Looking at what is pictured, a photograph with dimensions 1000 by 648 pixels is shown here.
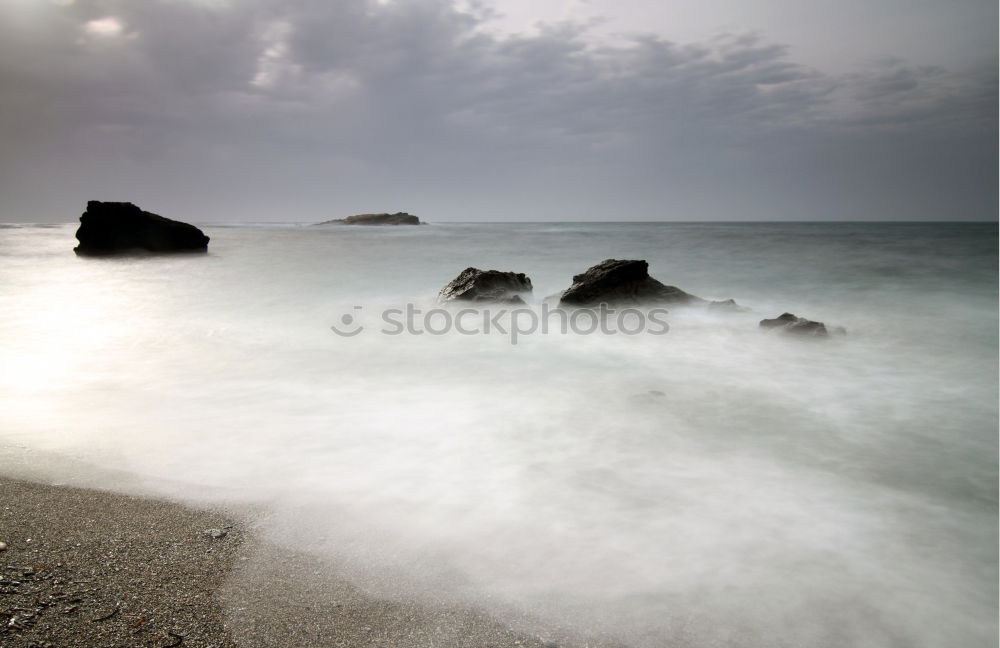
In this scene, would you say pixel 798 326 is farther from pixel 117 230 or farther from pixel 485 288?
pixel 117 230

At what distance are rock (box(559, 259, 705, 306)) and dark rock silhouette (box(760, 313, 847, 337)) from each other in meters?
1.79

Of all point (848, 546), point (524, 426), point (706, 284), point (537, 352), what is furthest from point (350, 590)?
point (706, 284)

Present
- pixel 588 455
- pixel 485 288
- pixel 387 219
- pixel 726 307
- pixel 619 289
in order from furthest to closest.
Result: pixel 387 219 < pixel 485 288 < pixel 619 289 < pixel 726 307 < pixel 588 455

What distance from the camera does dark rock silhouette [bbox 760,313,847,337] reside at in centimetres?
727

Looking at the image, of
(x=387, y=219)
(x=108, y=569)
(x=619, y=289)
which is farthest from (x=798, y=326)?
(x=387, y=219)

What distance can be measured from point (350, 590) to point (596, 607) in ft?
3.34

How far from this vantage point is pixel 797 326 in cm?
738

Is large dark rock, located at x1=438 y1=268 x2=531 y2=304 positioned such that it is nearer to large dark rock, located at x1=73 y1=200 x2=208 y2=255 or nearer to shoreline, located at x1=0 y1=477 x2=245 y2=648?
shoreline, located at x1=0 y1=477 x2=245 y2=648

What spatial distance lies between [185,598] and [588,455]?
8.04 feet

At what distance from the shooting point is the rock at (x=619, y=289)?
902 centimetres

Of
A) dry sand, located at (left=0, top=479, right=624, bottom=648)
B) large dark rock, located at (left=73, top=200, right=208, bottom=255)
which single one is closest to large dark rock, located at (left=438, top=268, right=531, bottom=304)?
dry sand, located at (left=0, top=479, right=624, bottom=648)

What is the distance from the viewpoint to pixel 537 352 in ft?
21.3

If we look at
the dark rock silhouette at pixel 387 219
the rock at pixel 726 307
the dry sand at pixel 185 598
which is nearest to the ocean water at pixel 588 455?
the dry sand at pixel 185 598

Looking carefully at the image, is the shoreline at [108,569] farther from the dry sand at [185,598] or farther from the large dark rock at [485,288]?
the large dark rock at [485,288]
